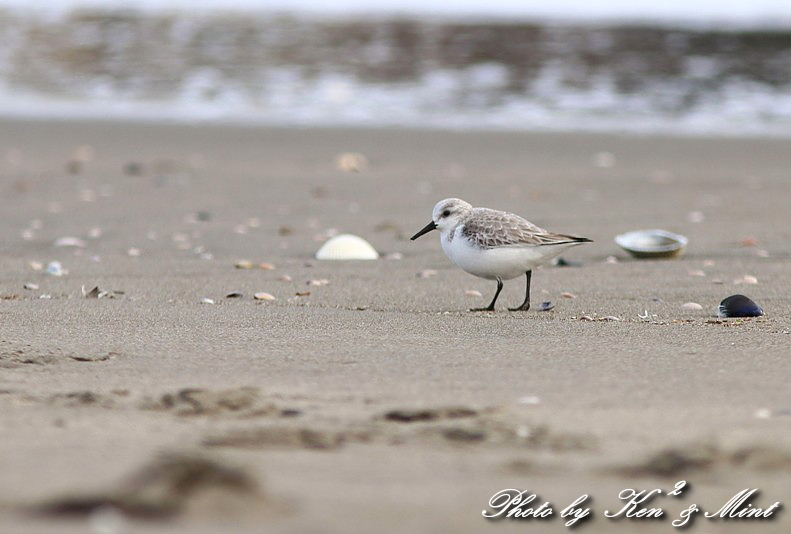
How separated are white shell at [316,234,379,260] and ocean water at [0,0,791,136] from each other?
6.00m

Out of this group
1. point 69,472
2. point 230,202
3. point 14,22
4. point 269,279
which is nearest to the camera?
point 69,472

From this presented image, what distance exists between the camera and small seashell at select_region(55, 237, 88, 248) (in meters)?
6.73

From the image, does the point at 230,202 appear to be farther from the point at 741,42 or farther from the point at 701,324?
the point at 741,42

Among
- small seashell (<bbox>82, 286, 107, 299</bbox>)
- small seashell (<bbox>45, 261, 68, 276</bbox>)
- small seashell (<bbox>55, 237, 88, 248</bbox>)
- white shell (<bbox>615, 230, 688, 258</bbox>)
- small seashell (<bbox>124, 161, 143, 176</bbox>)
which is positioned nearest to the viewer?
small seashell (<bbox>82, 286, 107, 299</bbox>)

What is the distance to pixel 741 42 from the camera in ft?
57.4

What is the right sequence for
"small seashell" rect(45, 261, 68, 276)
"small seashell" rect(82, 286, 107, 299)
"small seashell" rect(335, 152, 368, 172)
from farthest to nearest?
1. "small seashell" rect(335, 152, 368, 172)
2. "small seashell" rect(45, 261, 68, 276)
3. "small seashell" rect(82, 286, 107, 299)

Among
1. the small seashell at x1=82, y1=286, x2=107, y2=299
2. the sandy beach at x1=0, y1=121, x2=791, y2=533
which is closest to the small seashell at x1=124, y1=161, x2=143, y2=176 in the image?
the sandy beach at x1=0, y1=121, x2=791, y2=533

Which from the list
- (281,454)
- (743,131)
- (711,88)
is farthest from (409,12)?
(281,454)

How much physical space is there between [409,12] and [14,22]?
7.46m

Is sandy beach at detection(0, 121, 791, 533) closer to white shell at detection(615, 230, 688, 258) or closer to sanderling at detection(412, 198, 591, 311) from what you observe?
white shell at detection(615, 230, 688, 258)

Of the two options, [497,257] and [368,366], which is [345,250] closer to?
[497,257]

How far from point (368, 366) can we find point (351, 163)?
19.2 feet

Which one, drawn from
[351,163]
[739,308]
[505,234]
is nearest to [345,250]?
[505,234]

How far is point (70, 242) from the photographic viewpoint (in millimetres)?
6789
